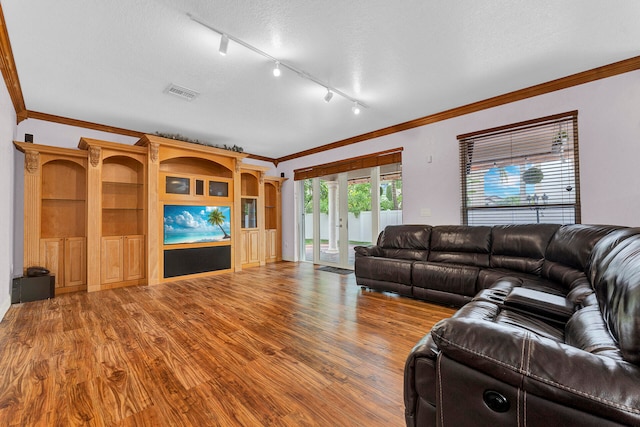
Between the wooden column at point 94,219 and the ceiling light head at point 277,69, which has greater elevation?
the ceiling light head at point 277,69

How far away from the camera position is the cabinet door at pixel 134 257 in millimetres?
4539

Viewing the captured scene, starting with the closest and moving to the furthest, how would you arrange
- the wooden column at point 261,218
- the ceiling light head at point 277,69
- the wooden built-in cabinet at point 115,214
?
the ceiling light head at point 277,69 < the wooden built-in cabinet at point 115,214 < the wooden column at point 261,218

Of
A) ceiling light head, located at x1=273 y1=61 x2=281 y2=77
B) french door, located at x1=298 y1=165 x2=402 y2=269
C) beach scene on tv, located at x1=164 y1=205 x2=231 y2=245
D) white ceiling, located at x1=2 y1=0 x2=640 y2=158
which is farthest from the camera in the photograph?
french door, located at x1=298 y1=165 x2=402 y2=269

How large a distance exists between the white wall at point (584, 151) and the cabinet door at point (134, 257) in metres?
4.62

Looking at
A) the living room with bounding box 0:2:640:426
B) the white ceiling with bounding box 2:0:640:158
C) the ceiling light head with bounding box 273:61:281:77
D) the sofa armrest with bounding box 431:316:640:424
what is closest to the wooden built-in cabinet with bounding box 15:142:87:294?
the living room with bounding box 0:2:640:426

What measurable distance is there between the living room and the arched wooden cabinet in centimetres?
30

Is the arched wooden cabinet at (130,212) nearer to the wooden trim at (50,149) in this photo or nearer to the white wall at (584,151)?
the wooden trim at (50,149)

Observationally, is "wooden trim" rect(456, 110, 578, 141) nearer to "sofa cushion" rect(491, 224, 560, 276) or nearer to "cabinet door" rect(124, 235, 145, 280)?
"sofa cushion" rect(491, 224, 560, 276)

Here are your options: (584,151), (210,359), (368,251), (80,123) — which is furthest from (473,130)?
(80,123)

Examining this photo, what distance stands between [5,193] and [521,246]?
5922 mm

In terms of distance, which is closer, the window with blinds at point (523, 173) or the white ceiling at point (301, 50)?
the white ceiling at point (301, 50)

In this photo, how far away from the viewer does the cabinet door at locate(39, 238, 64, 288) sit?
3939 mm

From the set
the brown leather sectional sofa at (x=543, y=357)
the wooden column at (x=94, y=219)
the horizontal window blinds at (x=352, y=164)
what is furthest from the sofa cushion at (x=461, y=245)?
the wooden column at (x=94, y=219)

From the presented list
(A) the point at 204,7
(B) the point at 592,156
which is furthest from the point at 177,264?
(B) the point at 592,156
